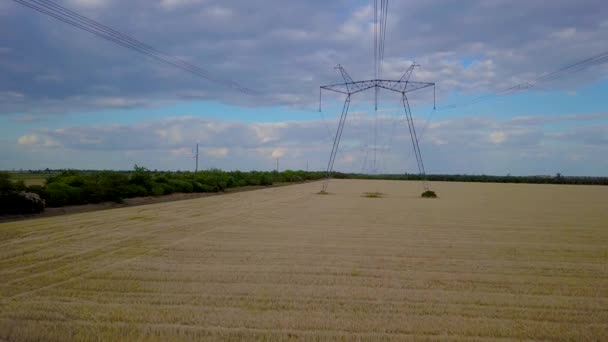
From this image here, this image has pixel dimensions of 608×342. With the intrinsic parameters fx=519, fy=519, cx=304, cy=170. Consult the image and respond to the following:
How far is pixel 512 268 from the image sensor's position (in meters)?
11.2

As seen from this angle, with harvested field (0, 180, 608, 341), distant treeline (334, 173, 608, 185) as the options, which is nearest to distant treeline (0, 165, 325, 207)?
harvested field (0, 180, 608, 341)

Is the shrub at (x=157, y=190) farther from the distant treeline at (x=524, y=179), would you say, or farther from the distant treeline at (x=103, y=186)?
the distant treeline at (x=524, y=179)

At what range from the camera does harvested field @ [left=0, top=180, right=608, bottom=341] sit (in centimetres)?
679

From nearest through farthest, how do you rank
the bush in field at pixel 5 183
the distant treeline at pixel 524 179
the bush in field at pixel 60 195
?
the bush in field at pixel 5 183 < the bush in field at pixel 60 195 < the distant treeline at pixel 524 179

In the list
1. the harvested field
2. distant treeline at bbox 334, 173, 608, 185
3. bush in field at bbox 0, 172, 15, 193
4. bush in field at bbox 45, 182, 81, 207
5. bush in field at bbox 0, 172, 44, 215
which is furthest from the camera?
distant treeline at bbox 334, 173, 608, 185

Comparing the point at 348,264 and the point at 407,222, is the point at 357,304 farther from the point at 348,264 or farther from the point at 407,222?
the point at 407,222

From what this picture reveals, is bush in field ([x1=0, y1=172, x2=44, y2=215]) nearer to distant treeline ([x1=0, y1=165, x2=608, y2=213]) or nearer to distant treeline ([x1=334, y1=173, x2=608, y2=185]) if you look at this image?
distant treeline ([x1=0, y1=165, x2=608, y2=213])

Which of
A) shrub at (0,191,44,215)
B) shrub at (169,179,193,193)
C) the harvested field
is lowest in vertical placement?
the harvested field

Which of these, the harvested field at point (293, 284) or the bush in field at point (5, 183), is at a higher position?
the bush in field at point (5, 183)

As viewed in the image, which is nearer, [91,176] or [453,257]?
[453,257]

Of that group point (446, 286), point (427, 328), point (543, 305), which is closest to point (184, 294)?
A: point (427, 328)

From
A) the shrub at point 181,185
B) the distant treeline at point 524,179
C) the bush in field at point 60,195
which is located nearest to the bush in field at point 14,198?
the bush in field at point 60,195

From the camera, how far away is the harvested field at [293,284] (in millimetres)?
6793

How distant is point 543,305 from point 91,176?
2546 centimetres
